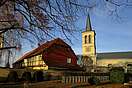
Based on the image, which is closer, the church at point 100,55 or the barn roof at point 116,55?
the church at point 100,55

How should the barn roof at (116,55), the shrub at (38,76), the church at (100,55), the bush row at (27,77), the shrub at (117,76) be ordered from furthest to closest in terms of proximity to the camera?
the barn roof at (116,55), the church at (100,55), the shrub at (38,76), the bush row at (27,77), the shrub at (117,76)

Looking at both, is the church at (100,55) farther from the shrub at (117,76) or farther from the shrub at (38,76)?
the shrub at (117,76)

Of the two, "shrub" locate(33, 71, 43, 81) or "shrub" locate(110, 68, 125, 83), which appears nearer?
"shrub" locate(110, 68, 125, 83)

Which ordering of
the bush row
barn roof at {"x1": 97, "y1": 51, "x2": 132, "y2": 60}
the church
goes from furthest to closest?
barn roof at {"x1": 97, "y1": 51, "x2": 132, "y2": 60} → the church → the bush row

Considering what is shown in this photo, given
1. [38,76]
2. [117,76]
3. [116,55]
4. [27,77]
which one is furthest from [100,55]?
[117,76]

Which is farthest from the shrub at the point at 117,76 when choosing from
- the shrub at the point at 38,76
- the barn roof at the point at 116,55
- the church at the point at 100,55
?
the barn roof at the point at 116,55

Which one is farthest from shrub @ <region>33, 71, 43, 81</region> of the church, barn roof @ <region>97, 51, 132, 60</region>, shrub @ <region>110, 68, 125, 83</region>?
barn roof @ <region>97, 51, 132, 60</region>

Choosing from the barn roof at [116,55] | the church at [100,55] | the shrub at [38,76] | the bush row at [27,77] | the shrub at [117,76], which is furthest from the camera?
the barn roof at [116,55]

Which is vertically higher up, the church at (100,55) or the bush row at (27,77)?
the church at (100,55)

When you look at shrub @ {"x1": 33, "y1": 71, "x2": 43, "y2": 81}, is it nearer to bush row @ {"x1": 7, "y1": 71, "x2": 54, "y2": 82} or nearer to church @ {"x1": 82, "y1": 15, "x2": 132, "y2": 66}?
bush row @ {"x1": 7, "y1": 71, "x2": 54, "y2": 82}

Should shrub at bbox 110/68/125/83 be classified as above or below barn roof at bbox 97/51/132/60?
below

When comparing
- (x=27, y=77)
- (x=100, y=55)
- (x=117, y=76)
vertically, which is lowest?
(x=27, y=77)

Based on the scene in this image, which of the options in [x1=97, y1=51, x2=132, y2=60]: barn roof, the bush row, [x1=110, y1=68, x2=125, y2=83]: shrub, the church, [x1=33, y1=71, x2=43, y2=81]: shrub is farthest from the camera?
[x1=97, y1=51, x2=132, y2=60]: barn roof

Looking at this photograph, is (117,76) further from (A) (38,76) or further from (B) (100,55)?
(B) (100,55)
